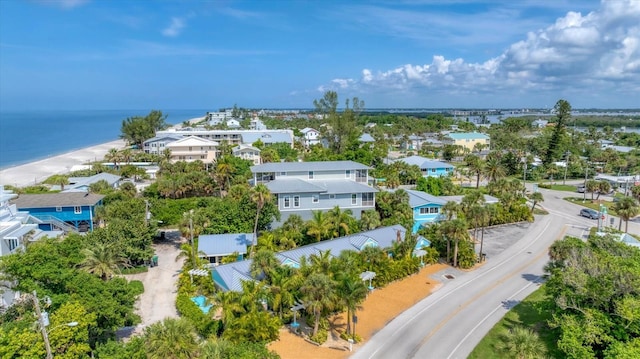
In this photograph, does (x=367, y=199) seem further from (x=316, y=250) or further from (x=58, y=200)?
(x=58, y=200)

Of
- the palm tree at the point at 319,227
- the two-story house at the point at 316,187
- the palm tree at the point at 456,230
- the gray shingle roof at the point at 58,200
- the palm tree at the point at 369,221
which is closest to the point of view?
the palm tree at the point at 456,230

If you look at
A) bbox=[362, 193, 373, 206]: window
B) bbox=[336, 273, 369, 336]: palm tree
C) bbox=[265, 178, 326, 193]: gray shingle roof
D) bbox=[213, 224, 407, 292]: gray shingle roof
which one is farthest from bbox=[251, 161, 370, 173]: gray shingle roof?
bbox=[336, 273, 369, 336]: palm tree

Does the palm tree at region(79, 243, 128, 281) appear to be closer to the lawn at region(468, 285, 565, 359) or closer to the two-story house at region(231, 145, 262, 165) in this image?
the lawn at region(468, 285, 565, 359)

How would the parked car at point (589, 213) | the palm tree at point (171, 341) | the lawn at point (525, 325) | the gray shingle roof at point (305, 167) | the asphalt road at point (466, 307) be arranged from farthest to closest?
the parked car at point (589, 213), the gray shingle roof at point (305, 167), the asphalt road at point (466, 307), the lawn at point (525, 325), the palm tree at point (171, 341)

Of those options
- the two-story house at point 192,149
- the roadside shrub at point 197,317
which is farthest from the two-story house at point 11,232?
the two-story house at point 192,149

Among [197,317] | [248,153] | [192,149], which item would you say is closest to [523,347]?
[197,317]

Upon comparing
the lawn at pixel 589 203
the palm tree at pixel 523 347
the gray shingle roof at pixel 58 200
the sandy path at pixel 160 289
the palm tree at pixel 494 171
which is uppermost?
the palm tree at pixel 494 171

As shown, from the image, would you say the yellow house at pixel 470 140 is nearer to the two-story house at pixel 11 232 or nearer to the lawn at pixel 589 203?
the lawn at pixel 589 203
